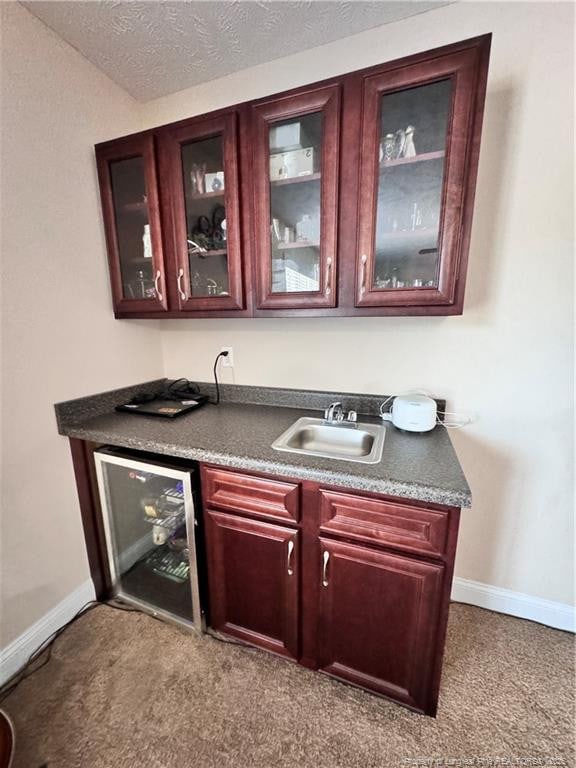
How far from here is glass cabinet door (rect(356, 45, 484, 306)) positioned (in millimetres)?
1045

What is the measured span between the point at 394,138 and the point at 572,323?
0.99 meters

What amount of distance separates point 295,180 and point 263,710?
2028 mm

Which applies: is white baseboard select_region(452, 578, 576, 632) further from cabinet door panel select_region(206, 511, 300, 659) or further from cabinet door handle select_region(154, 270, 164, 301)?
cabinet door handle select_region(154, 270, 164, 301)

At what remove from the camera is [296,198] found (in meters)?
1.30

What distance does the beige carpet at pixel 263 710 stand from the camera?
→ 1.07m

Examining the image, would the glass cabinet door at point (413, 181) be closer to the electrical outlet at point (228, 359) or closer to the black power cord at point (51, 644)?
the electrical outlet at point (228, 359)

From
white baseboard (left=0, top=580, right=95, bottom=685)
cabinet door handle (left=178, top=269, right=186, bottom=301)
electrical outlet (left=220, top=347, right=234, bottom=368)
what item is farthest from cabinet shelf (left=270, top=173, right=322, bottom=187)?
white baseboard (left=0, top=580, right=95, bottom=685)

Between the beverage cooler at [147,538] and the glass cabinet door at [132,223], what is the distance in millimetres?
789

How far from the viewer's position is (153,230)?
4.94ft

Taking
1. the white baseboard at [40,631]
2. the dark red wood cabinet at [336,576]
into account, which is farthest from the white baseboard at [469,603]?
the dark red wood cabinet at [336,576]

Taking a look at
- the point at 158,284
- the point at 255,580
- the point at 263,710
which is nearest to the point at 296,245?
the point at 158,284

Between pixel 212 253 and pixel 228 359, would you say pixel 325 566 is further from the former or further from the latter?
pixel 212 253

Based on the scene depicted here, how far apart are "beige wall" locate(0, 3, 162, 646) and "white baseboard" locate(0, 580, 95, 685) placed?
0.13ft

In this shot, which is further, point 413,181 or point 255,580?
point 255,580
